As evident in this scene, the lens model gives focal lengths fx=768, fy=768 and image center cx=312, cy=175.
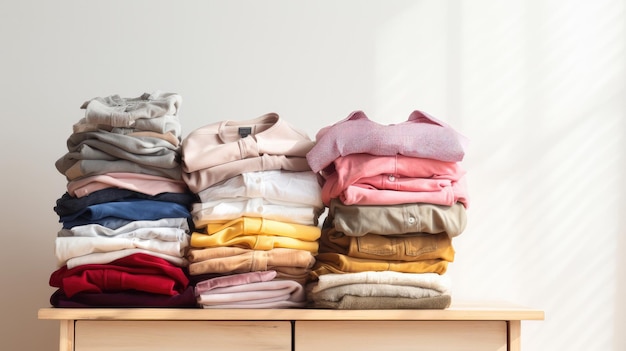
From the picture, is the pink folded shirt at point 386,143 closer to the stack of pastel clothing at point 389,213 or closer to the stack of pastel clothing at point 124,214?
the stack of pastel clothing at point 389,213

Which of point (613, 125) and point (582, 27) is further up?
point (582, 27)

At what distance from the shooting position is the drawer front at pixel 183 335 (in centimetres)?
167

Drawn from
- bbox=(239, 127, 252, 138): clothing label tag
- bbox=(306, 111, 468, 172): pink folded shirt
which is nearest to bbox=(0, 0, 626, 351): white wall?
bbox=(239, 127, 252, 138): clothing label tag

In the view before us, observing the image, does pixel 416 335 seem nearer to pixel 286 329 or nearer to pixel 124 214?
pixel 286 329

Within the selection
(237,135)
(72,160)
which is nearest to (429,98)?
(237,135)

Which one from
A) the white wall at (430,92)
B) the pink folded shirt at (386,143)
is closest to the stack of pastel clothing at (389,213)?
the pink folded shirt at (386,143)

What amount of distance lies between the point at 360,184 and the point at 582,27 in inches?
39.7

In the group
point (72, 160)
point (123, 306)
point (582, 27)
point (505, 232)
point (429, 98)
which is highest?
point (582, 27)

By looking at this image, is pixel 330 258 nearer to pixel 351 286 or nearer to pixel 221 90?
pixel 351 286

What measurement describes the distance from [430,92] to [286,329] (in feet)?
3.08

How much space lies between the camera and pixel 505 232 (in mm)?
2270

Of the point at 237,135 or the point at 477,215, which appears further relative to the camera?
the point at 477,215

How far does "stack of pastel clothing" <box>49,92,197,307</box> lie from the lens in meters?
1.70

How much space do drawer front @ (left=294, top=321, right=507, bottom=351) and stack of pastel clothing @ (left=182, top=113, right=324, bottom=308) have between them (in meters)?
0.14
